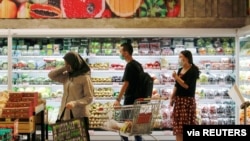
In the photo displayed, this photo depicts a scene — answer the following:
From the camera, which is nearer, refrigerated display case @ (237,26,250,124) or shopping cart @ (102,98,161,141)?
shopping cart @ (102,98,161,141)

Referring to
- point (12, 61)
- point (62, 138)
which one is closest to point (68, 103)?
point (62, 138)

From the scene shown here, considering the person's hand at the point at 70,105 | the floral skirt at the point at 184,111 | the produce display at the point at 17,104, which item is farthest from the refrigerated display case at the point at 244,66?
the produce display at the point at 17,104

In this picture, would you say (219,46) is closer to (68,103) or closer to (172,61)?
(172,61)

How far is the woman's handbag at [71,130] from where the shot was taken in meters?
5.20

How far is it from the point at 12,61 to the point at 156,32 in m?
2.63

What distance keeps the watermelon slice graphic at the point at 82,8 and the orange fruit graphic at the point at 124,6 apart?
0.18m

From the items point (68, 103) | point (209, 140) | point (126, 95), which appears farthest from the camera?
point (126, 95)

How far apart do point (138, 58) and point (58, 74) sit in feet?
9.15

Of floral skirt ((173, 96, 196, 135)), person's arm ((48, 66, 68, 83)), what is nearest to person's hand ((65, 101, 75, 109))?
person's arm ((48, 66, 68, 83))

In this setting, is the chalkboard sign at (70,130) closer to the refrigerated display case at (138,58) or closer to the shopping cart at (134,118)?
the shopping cart at (134,118)

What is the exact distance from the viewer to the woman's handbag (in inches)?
205

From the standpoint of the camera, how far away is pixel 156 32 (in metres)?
8.37

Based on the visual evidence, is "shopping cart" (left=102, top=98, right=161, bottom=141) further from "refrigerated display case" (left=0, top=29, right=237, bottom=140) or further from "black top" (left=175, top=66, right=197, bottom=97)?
"refrigerated display case" (left=0, top=29, right=237, bottom=140)

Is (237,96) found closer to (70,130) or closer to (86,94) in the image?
(86,94)
